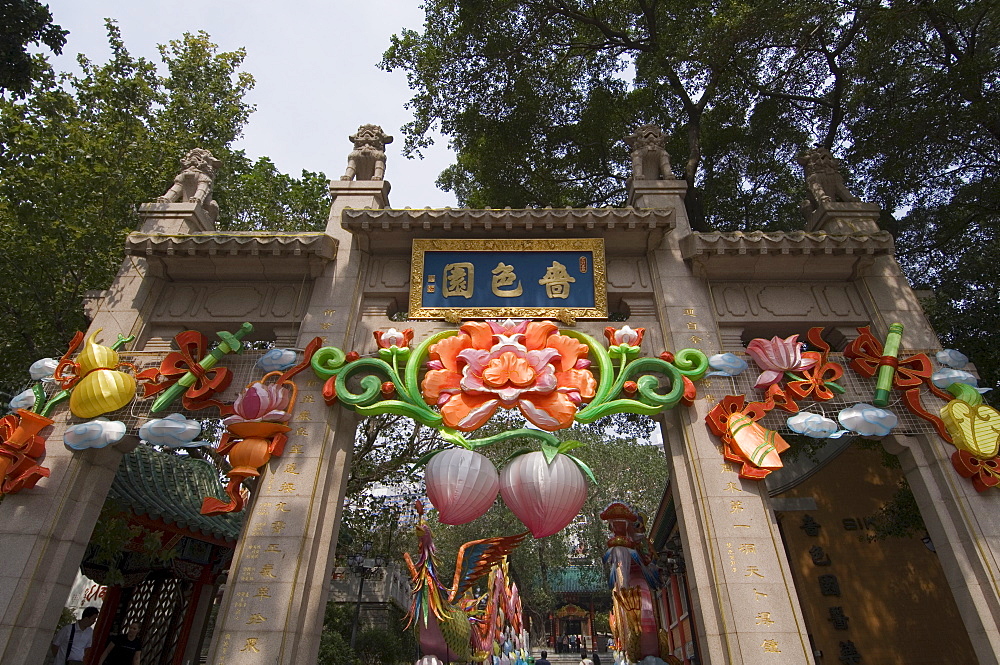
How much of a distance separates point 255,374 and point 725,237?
5.77 metres

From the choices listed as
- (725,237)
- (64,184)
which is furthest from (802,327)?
(64,184)

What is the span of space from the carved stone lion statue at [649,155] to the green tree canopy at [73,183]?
26.1 ft

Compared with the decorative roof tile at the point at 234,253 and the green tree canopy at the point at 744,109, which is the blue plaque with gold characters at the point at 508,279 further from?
the green tree canopy at the point at 744,109

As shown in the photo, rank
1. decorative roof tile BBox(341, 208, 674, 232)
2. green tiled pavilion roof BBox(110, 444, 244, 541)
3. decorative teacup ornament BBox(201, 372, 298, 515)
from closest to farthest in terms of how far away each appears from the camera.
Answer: decorative teacup ornament BBox(201, 372, 298, 515), decorative roof tile BBox(341, 208, 674, 232), green tiled pavilion roof BBox(110, 444, 244, 541)

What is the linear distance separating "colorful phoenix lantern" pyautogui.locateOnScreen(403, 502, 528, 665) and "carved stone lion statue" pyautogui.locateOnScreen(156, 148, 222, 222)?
18.9 ft

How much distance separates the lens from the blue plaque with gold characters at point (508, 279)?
23.3 ft

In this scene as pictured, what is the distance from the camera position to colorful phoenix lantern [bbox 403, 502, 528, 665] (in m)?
9.18

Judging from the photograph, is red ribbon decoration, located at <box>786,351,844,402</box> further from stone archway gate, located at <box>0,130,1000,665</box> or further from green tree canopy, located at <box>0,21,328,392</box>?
green tree canopy, located at <box>0,21,328,392</box>

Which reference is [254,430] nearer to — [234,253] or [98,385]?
[98,385]

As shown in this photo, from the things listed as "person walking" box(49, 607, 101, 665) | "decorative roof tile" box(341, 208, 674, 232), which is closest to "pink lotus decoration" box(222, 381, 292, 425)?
"decorative roof tile" box(341, 208, 674, 232)

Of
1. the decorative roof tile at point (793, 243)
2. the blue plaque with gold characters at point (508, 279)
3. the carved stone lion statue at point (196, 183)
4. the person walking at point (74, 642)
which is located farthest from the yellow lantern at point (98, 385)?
the decorative roof tile at point (793, 243)

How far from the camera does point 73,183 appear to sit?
915 centimetres

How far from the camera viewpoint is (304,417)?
6.37 meters

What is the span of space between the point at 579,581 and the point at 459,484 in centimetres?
2481
